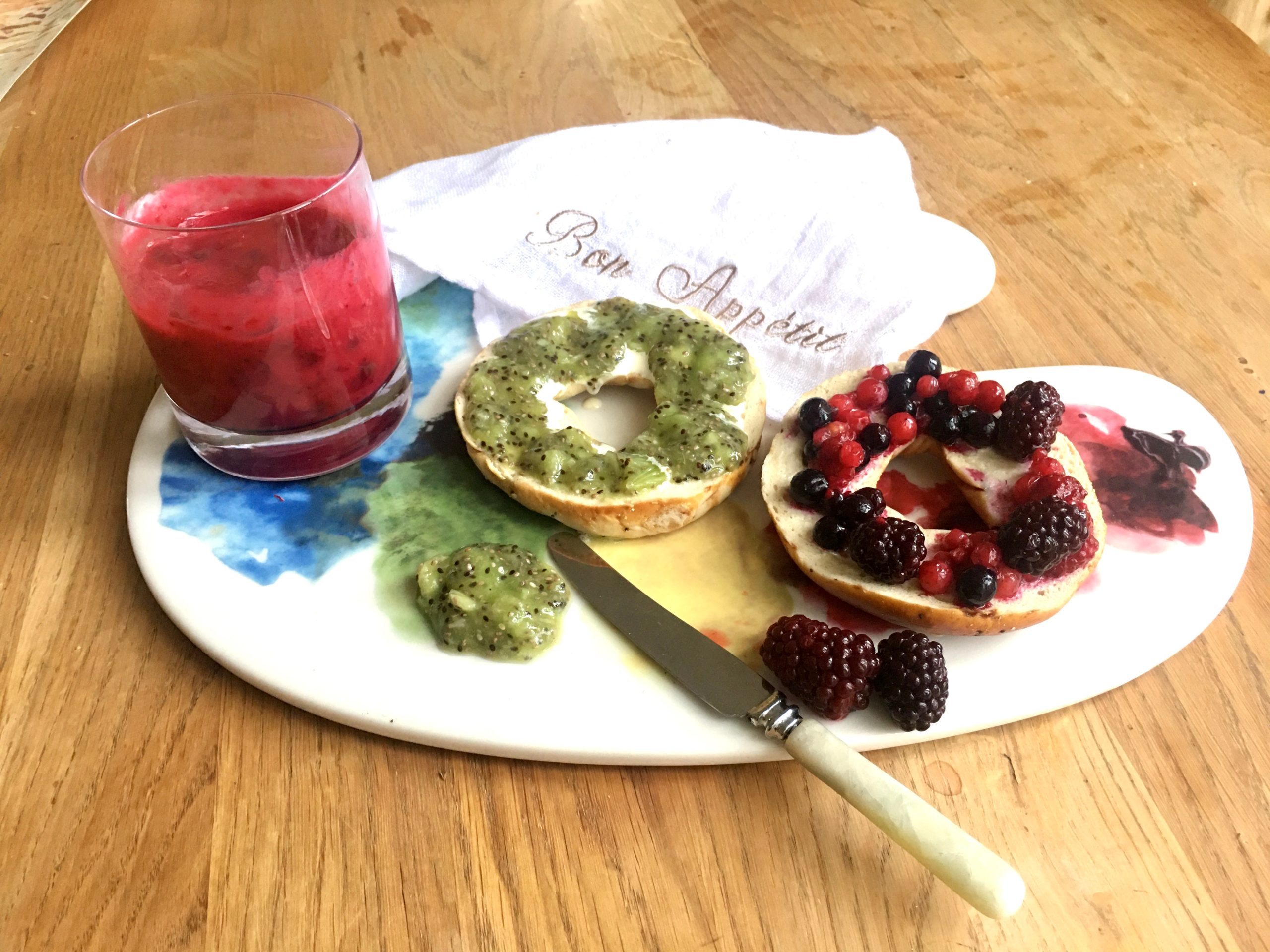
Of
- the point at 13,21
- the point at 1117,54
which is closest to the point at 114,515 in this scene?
the point at 13,21

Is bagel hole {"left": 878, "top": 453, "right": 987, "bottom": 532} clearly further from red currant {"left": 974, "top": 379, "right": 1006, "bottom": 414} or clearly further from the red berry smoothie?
the red berry smoothie

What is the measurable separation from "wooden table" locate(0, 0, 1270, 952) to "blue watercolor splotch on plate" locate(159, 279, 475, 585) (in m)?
0.14

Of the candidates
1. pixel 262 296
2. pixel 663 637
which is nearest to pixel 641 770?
pixel 663 637

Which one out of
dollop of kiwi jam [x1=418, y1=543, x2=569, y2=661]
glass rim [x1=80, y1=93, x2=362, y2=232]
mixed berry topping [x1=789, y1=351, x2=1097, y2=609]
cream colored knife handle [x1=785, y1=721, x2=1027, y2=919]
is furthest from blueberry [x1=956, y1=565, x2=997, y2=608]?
glass rim [x1=80, y1=93, x2=362, y2=232]

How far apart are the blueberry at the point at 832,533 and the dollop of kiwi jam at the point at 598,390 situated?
0.24 m

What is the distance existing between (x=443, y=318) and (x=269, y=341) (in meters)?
0.66

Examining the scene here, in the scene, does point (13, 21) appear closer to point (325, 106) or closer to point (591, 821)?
point (325, 106)

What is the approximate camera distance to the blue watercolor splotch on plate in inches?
69.7

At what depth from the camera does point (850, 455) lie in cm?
173

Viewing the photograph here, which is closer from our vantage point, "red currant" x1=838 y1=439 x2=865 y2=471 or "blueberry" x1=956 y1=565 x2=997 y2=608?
"blueberry" x1=956 y1=565 x2=997 y2=608

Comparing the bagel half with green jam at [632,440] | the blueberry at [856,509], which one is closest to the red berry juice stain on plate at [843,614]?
the blueberry at [856,509]

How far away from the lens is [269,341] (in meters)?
1.67

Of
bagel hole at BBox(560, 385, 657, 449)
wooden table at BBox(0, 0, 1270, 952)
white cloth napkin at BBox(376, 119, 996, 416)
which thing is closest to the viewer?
wooden table at BBox(0, 0, 1270, 952)

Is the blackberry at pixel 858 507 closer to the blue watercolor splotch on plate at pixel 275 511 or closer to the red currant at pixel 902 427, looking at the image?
the red currant at pixel 902 427
